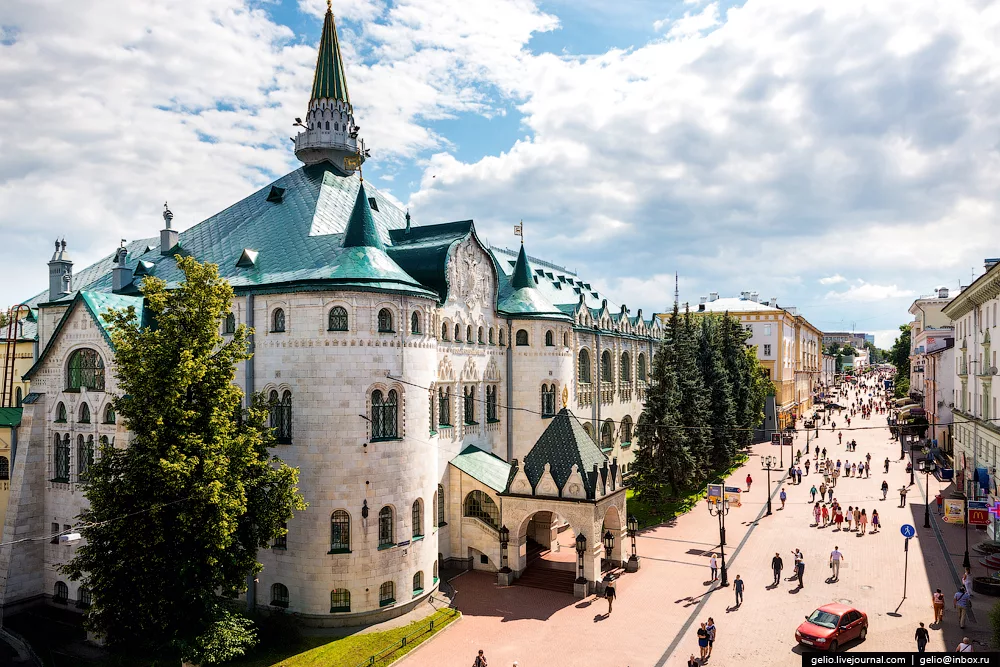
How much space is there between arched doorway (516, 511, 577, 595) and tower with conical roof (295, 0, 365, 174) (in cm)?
2230

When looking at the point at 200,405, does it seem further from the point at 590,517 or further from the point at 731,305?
the point at 731,305

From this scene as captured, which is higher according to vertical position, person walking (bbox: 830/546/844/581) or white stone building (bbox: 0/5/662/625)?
white stone building (bbox: 0/5/662/625)

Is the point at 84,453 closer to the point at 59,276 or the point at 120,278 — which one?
the point at 120,278

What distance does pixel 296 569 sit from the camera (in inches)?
1111

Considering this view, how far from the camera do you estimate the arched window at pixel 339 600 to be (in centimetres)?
2792

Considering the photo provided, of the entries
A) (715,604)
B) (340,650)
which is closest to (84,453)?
(340,650)

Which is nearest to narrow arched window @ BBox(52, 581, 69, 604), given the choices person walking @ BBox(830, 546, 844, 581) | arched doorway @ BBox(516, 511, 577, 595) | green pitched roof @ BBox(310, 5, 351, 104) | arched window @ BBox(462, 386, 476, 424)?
arched window @ BBox(462, 386, 476, 424)

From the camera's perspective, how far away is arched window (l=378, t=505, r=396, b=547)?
28734 millimetres

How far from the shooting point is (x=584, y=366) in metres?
51.9

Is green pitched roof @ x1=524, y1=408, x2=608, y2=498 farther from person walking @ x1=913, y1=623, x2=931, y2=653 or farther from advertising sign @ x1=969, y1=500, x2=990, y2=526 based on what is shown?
advertising sign @ x1=969, y1=500, x2=990, y2=526

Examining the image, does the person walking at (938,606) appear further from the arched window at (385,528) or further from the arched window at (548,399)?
the arched window at (548,399)

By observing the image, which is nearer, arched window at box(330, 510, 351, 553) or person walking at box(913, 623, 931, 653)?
person walking at box(913, 623, 931, 653)

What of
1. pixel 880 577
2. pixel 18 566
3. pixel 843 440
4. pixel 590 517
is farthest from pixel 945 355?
pixel 18 566

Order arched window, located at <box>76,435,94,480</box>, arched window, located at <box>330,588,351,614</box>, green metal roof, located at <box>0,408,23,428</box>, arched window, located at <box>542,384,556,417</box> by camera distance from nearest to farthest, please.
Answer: arched window, located at <box>330,588,351,614</box> → arched window, located at <box>76,435,94,480</box> → green metal roof, located at <box>0,408,23,428</box> → arched window, located at <box>542,384,556,417</box>
